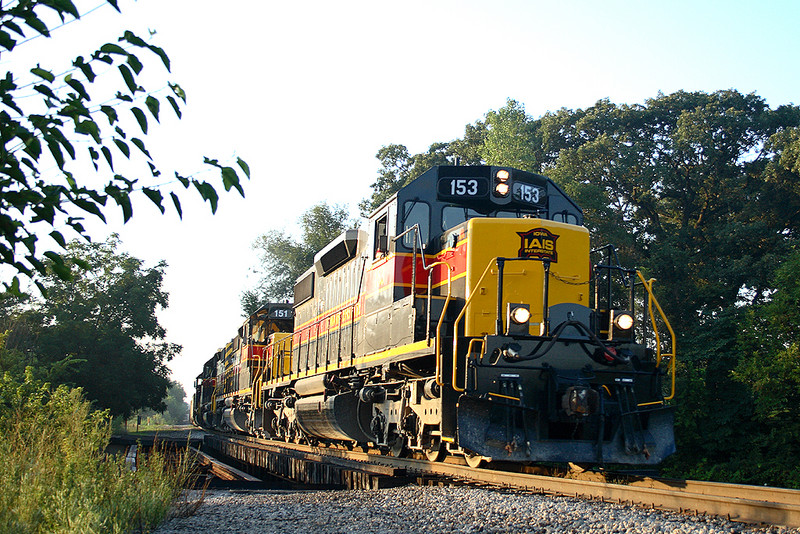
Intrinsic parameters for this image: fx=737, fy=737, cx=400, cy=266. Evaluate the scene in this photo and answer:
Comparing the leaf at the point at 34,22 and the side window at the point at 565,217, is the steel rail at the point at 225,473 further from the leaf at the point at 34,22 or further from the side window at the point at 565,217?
the leaf at the point at 34,22

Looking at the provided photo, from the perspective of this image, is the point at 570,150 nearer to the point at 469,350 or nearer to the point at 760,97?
the point at 760,97

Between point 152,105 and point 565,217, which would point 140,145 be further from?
point 565,217

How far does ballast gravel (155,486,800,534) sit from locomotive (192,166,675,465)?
109cm

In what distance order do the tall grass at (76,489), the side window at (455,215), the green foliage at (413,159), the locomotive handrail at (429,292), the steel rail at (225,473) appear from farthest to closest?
the green foliage at (413,159) → the steel rail at (225,473) → the side window at (455,215) → the locomotive handrail at (429,292) → the tall grass at (76,489)

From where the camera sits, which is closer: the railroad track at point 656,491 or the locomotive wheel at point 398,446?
the railroad track at point 656,491

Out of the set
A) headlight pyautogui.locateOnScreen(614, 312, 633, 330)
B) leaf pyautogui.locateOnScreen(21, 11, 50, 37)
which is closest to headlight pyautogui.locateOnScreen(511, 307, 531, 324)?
headlight pyautogui.locateOnScreen(614, 312, 633, 330)

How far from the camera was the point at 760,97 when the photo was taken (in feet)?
114

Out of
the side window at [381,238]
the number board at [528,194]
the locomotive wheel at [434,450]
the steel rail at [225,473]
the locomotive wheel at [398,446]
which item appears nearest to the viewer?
the locomotive wheel at [434,450]

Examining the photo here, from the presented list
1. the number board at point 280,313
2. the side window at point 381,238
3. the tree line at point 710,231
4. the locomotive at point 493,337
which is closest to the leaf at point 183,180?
the locomotive at point 493,337

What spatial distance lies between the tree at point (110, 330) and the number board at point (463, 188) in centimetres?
3116

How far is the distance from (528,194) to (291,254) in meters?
50.0

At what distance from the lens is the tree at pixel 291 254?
192 ft

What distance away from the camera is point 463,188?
10633mm

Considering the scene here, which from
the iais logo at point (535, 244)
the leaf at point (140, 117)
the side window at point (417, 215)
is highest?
the side window at point (417, 215)
